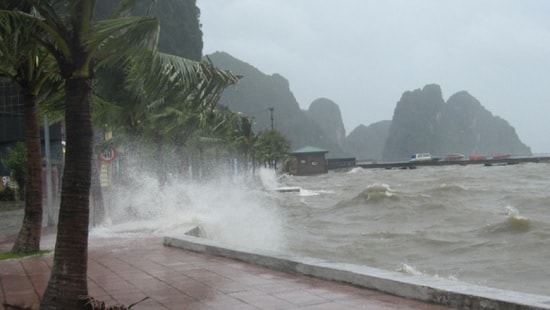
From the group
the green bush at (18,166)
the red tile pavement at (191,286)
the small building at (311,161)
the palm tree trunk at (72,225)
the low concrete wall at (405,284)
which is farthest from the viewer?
the small building at (311,161)

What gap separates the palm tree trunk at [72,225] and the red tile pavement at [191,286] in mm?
1031

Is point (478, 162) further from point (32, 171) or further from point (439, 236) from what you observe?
point (32, 171)

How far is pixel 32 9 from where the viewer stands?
5848mm

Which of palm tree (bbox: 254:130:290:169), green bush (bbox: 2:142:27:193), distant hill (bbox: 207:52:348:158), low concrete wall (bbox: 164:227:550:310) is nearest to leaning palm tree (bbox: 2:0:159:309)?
→ low concrete wall (bbox: 164:227:550:310)

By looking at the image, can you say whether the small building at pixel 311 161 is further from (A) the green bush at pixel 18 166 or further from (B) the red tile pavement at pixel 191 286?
(B) the red tile pavement at pixel 191 286

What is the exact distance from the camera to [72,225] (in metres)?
4.77

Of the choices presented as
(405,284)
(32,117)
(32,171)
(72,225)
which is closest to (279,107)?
(32,171)

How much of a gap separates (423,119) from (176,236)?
195 m

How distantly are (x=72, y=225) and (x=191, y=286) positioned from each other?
234cm

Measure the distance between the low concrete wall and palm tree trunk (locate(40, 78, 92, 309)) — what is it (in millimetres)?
2996

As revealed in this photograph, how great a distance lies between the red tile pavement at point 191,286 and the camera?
230 inches

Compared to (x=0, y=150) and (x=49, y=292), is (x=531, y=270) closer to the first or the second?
(x=49, y=292)

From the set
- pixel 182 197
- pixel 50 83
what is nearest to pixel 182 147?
pixel 182 197

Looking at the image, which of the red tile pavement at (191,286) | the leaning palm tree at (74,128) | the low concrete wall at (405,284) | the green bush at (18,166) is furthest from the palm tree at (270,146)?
the leaning palm tree at (74,128)
